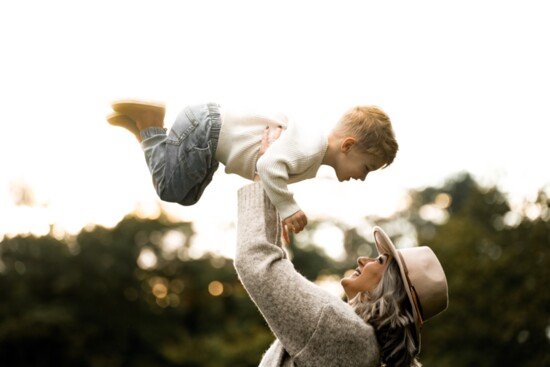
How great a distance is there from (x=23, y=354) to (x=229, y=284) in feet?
30.3

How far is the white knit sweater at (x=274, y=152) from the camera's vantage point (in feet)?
12.8

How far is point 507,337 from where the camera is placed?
91.9 feet

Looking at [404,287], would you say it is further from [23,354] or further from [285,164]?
[23,354]

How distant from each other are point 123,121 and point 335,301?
137cm

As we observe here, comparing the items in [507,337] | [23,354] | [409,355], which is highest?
[409,355]

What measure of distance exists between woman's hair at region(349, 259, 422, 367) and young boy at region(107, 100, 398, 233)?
0.57m

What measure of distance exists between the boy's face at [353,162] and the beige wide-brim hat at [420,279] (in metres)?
0.33

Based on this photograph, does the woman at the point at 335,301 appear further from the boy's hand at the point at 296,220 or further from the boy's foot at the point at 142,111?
the boy's foot at the point at 142,111

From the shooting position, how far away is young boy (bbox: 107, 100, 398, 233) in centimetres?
409

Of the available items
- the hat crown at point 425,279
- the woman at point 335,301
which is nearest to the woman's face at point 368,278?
the woman at point 335,301

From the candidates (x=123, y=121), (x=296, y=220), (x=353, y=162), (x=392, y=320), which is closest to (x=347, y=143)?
(x=353, y=162)

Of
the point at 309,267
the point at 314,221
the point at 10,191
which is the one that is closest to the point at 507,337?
the point at 309,267

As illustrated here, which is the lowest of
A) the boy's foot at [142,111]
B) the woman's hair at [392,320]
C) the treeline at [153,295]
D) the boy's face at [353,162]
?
the treeline at [153,295]

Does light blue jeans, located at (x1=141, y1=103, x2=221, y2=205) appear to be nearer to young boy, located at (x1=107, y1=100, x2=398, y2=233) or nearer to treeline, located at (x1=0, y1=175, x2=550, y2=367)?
young boy, located at (x1=107, y1=100, x2=398, y2=233)
